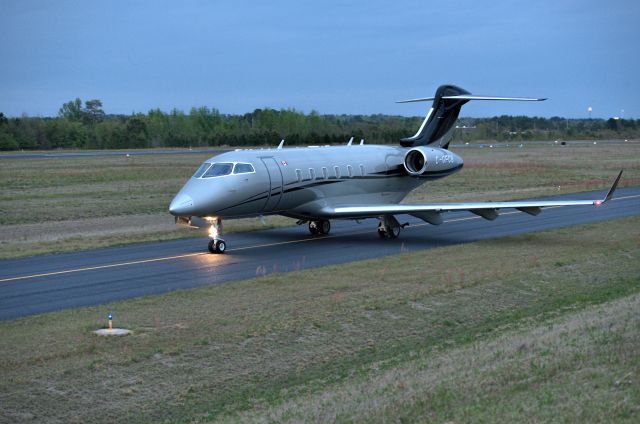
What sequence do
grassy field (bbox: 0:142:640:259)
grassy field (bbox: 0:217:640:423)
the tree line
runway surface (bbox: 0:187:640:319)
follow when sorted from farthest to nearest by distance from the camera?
the tree line < grassy field (bbox: 0:142:640:259) < runway surface (bbox: 0:187:640:319) < grassy field (bbox: 0:217:640:423)

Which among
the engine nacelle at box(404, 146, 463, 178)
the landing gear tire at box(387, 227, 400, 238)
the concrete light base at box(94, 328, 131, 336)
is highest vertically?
the engine nacelle at box(404, 146, 463, 178)

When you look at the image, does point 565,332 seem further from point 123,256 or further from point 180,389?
point 123,256

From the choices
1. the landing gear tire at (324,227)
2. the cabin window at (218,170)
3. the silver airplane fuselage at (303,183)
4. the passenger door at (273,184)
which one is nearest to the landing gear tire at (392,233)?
the silver airplane fuselage at (303,183)

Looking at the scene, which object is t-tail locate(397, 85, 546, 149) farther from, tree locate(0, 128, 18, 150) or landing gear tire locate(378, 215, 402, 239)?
tree locate(0, 128, 18, 150)

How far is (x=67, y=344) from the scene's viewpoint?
51.1 ft

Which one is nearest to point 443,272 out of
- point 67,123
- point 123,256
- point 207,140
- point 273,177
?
point 273,177

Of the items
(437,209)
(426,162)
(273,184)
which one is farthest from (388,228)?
(273,184)

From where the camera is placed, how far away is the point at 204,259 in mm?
25750

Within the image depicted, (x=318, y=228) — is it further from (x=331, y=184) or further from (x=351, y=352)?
(x=351, y=352)

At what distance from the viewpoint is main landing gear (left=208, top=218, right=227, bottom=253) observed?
26.8m

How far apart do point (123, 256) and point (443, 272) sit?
9.68 meters

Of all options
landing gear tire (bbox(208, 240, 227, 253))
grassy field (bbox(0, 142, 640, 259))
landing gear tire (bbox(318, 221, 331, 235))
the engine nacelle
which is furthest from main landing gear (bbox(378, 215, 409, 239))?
landing gear tire (bbox(208, 240, 227, 253))

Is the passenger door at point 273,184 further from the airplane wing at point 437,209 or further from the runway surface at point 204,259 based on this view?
the airplane wing at point 437,209

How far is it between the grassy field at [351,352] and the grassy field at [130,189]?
1151 cm
